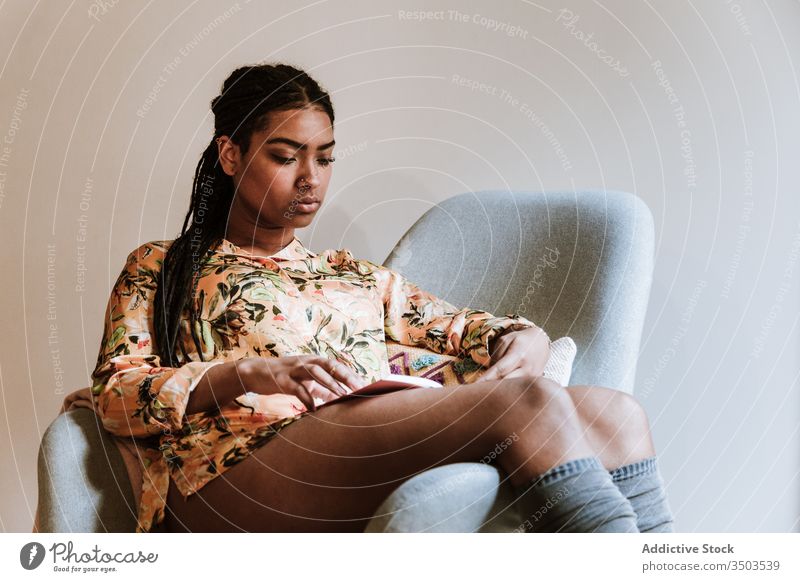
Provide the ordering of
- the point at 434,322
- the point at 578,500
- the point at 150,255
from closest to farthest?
1. the point at 578,500
2. the point at 150,255
3. the point at 434,322

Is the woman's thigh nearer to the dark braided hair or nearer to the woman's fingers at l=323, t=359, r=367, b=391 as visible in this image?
the woman's fingers at l=323, t=359, r=367, b=391

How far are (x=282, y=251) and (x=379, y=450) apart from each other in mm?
413

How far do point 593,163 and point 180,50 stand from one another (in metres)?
0.67

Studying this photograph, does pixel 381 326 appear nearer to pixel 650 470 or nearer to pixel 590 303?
pixel 590 303

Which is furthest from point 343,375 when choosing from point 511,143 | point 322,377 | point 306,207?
point 511,143

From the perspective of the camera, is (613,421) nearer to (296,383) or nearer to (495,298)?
(296,383)

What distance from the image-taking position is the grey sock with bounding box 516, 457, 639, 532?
0.83 metres

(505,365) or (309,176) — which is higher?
(309,176)

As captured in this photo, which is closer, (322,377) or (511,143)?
(322,377)

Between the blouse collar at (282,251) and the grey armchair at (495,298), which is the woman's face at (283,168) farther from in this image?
the grey armchair at (495,298)

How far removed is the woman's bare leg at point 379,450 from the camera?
34.8 inches

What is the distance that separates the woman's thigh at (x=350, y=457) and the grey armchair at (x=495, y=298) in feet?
0.21

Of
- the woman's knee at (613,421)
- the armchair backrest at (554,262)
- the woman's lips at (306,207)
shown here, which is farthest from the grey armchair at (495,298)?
the woman's lips at (306,207)

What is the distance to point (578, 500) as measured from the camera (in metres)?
0.83
